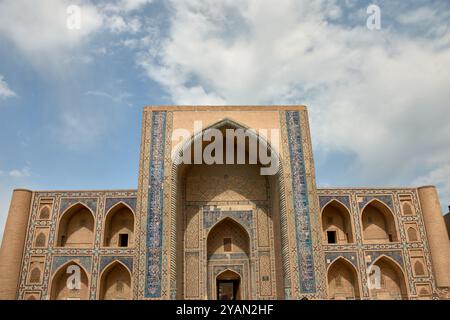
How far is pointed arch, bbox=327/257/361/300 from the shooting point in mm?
14719

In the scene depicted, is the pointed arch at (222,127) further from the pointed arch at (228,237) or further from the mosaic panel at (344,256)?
the mosaic panel at (344,256)

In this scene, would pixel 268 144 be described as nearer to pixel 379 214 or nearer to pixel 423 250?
pixel 379 214

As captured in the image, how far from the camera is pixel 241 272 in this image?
15953 millimetres

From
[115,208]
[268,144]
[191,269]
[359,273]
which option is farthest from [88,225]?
[359,273]

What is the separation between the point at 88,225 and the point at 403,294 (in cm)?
Result: 1217

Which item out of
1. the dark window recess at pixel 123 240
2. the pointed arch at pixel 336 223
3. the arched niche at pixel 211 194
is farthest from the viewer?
the dark window recess at pixel 123 240

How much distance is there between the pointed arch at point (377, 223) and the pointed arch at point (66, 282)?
10803 millimetres

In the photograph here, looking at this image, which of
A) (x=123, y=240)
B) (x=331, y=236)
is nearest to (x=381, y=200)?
(x=331, y=236)

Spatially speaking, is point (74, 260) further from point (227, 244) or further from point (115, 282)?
point (227, 244)

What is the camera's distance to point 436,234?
48.7ft

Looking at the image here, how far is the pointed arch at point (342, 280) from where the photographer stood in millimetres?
14719

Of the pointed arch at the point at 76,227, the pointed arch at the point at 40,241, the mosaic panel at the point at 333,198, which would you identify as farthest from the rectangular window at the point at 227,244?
the pointed arch at the point at 40,241

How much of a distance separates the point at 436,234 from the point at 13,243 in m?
15.5
